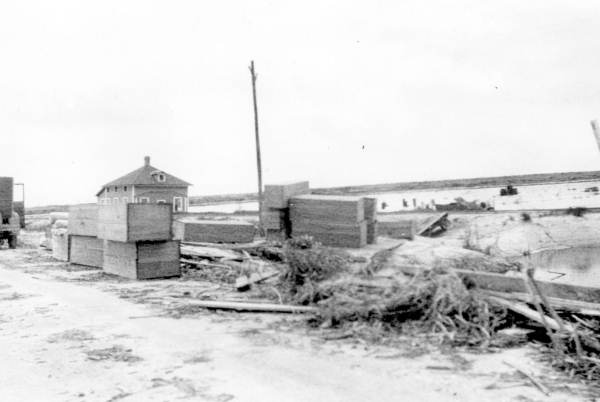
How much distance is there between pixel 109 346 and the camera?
6.49 meters

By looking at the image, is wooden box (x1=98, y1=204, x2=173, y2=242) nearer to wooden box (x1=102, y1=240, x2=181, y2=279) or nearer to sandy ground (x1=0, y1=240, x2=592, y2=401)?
wooden box (x1=102, y1=240, x2=181, y2=279)

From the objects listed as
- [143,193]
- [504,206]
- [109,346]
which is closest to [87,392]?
[109,346]

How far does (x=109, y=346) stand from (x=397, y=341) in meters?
3.33

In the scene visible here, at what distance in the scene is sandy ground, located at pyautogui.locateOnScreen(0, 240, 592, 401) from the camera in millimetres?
4902

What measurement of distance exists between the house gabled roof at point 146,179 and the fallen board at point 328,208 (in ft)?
147

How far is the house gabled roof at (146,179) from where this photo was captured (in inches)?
2185

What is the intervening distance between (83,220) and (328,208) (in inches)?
262

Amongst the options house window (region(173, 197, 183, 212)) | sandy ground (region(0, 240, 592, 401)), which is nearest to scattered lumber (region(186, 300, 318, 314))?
sandy ground (region(0, 240, 592, 401))

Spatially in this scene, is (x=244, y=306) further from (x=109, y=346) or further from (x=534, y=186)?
(x=534, y=186)

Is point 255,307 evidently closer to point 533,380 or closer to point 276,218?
point 533,380

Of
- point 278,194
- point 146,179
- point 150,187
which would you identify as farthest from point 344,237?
point 146,179

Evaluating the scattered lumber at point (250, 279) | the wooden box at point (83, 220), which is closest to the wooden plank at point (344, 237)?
the scattered lumber at point (250, 279)

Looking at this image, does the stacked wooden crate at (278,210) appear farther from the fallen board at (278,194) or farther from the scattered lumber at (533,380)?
the scattered lumber at (533,380)

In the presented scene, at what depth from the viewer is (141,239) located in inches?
464
